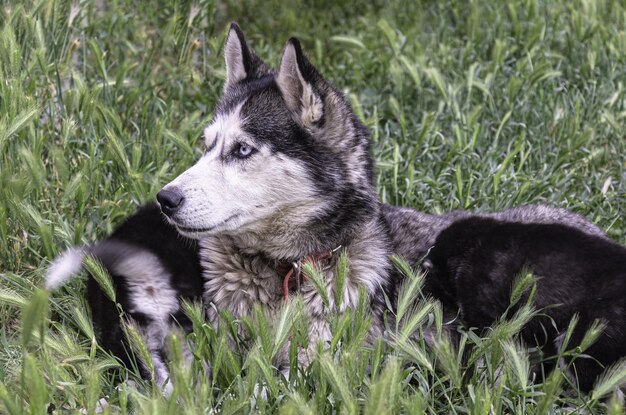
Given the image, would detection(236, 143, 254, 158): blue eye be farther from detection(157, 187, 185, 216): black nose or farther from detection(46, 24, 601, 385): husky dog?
detection(157, 187, 185, 216): black nose

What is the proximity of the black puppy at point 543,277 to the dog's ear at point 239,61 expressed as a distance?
1.38 m

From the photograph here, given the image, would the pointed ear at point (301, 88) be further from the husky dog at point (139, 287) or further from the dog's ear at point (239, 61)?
the husky dog at point (139, 287)

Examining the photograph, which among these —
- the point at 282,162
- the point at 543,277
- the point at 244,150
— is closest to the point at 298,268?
the point at 282,162

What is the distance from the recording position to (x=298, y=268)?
169 inches

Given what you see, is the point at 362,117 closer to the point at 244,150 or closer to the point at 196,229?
the point at 244,150

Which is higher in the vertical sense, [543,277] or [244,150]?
[244,150]

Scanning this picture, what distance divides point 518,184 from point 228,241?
2334 millimetres

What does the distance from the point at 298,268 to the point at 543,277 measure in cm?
117

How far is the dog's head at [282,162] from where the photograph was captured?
13.6 ft

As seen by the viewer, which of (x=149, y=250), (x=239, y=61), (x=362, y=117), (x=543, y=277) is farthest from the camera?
(x=362, y=117)

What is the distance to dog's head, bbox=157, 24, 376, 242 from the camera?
13.6ft

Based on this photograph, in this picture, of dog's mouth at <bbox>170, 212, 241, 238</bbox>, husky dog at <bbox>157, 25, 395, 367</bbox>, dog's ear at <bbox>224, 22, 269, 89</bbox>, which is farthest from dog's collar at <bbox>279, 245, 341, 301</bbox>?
dog's ear at <bbox>224, 22, 269, 89</bbox>

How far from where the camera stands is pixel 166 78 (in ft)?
22.0

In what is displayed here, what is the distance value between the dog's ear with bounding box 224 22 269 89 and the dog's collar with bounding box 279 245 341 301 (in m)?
1.13
